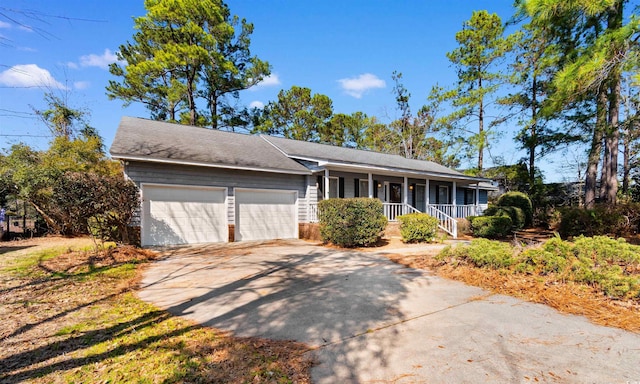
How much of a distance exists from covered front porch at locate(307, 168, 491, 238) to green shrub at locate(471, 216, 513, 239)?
1037 millimetres

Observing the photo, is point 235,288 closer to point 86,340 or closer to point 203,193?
point 86,340

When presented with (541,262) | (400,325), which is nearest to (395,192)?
(541,262)

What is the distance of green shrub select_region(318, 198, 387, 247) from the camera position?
9117 mm

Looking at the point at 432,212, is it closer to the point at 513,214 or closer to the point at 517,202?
the point at 513,214

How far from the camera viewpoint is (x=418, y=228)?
9.95m

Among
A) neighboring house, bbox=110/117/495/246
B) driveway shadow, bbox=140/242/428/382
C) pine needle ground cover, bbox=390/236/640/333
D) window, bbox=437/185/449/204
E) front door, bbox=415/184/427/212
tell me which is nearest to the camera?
driveway shadow, bbox=140/242/428/382

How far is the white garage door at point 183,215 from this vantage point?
9.21 metres

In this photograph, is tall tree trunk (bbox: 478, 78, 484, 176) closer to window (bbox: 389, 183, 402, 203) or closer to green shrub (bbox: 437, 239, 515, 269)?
window (bbox: 389, 183, 402, 203)

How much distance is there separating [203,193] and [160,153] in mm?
1873

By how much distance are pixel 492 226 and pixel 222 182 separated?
10871 millimetres

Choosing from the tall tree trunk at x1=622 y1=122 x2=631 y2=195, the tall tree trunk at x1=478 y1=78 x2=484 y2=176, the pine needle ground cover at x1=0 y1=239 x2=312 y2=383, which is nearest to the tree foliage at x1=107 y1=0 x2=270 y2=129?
the tall tree trunk at x1=478 y1=78 x2=484 y2=176

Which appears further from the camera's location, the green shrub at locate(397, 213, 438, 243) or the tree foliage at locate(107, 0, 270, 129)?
the tree foliage at locate(107, 0, 270, 129)

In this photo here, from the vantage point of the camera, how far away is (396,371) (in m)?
2.38

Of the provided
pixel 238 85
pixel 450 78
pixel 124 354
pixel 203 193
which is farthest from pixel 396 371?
pixel 450 78
